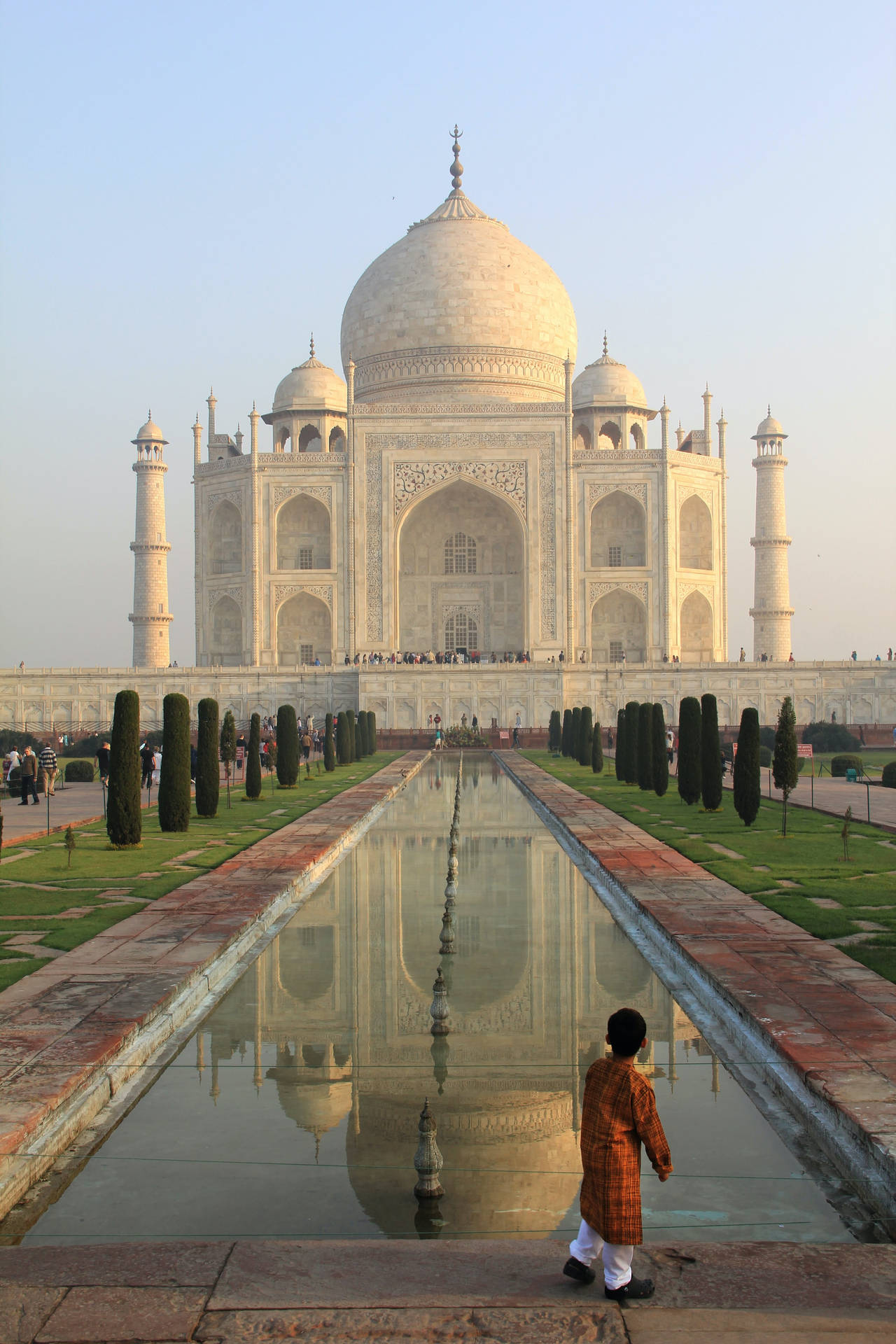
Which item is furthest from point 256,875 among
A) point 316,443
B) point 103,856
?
point 316,443

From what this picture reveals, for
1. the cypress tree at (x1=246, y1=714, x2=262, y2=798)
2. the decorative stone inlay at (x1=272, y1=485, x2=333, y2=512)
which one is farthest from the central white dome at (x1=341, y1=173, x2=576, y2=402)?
the cypress tree at (x1=246, y1=714, x2=262, y2=798)

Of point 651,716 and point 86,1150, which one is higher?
point 651,716

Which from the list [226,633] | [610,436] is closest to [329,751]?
[226,633]

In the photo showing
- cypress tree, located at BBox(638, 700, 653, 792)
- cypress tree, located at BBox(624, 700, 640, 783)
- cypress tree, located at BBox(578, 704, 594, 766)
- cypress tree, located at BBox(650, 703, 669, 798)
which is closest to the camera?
cypress tree, located at BBox(650, 703, 669, 798)

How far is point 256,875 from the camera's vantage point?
7281 millimetres

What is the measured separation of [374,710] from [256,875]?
17914mm

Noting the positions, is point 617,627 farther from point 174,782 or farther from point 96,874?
point 96,874

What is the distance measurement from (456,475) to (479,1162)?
88.6 ft

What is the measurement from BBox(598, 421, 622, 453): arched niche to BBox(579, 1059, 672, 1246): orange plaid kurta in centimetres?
3020

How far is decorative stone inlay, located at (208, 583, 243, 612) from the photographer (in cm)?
3028

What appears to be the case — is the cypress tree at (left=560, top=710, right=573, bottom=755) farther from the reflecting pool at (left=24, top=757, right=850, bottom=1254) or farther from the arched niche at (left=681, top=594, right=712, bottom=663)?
the reflecting pool at (left=24, top=757, right=850, bottom=1254)

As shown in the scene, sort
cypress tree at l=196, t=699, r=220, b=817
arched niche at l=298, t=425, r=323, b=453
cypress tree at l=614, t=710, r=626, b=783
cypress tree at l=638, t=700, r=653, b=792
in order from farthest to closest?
arched niche at l=298, t=425, r=323, b=453, cypress tree at l=614, t=710, r=626, b=783, cypress tree at l=638, t=700, r=653, b=792, cypress tree at l=196, t=699, r=220, b=817

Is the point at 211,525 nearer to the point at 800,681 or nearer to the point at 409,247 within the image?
the point at 409,247

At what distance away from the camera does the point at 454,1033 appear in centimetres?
413
